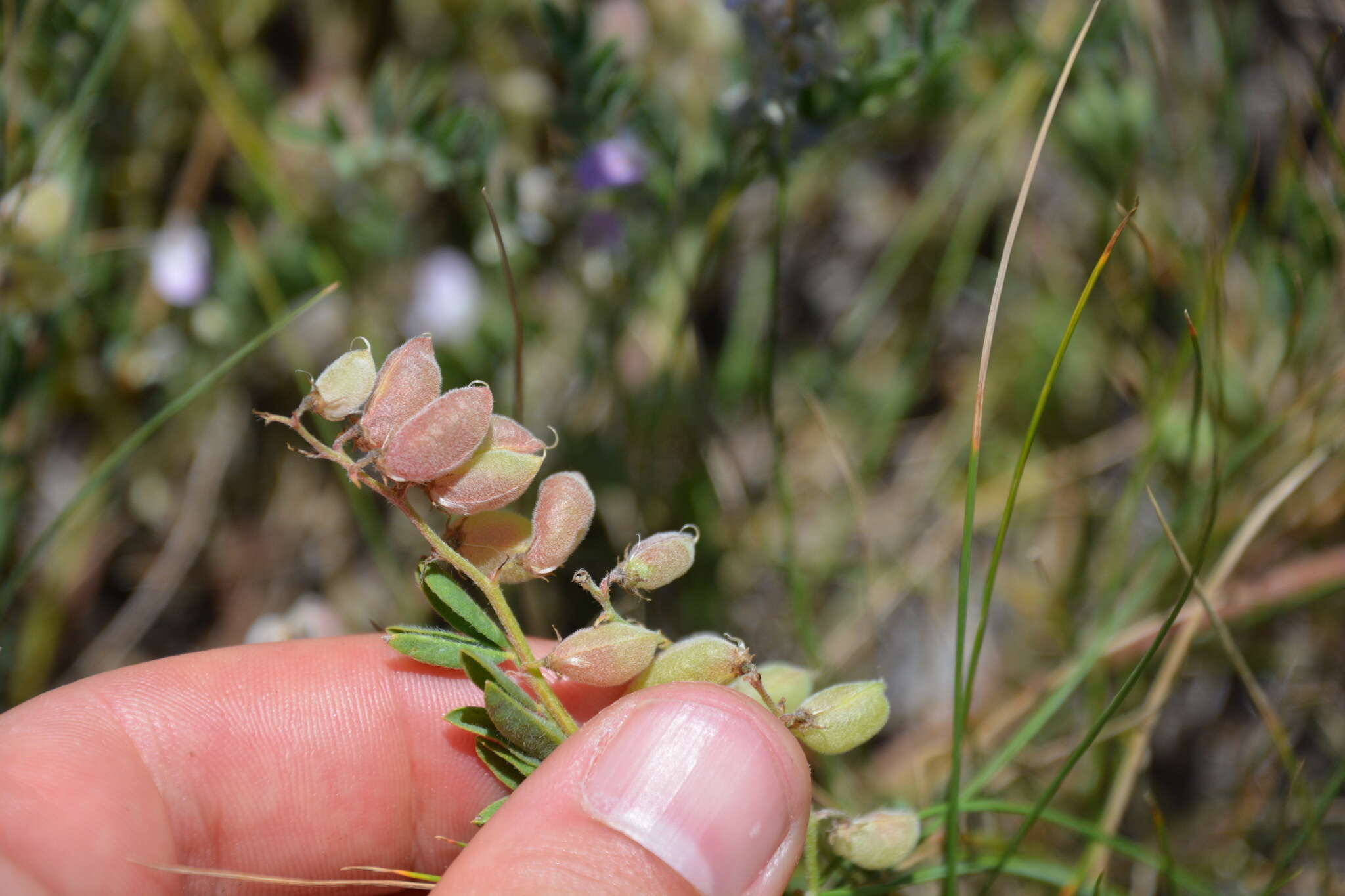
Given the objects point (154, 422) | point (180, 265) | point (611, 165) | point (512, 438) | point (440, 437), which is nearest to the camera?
point (440, 437)

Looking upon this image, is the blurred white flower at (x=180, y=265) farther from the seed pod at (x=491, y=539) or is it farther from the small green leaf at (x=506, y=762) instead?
the small green leaf at (x=506, y=762)

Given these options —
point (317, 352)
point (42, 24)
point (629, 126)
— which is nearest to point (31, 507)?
point (317, 352)

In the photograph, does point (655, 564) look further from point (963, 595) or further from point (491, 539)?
point (963, 595)

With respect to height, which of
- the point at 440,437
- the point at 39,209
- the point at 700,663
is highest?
the point at 39,209

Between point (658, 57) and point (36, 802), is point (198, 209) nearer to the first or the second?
point (658, 57)

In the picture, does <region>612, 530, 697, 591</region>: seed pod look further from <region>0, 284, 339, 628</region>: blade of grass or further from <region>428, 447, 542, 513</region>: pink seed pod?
<region>0, 284, 339, 628</region>: blade of grass

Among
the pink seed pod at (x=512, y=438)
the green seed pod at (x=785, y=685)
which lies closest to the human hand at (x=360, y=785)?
the green seed pod at (x=785, y=685)

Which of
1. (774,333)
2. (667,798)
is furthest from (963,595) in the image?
(774,333)
